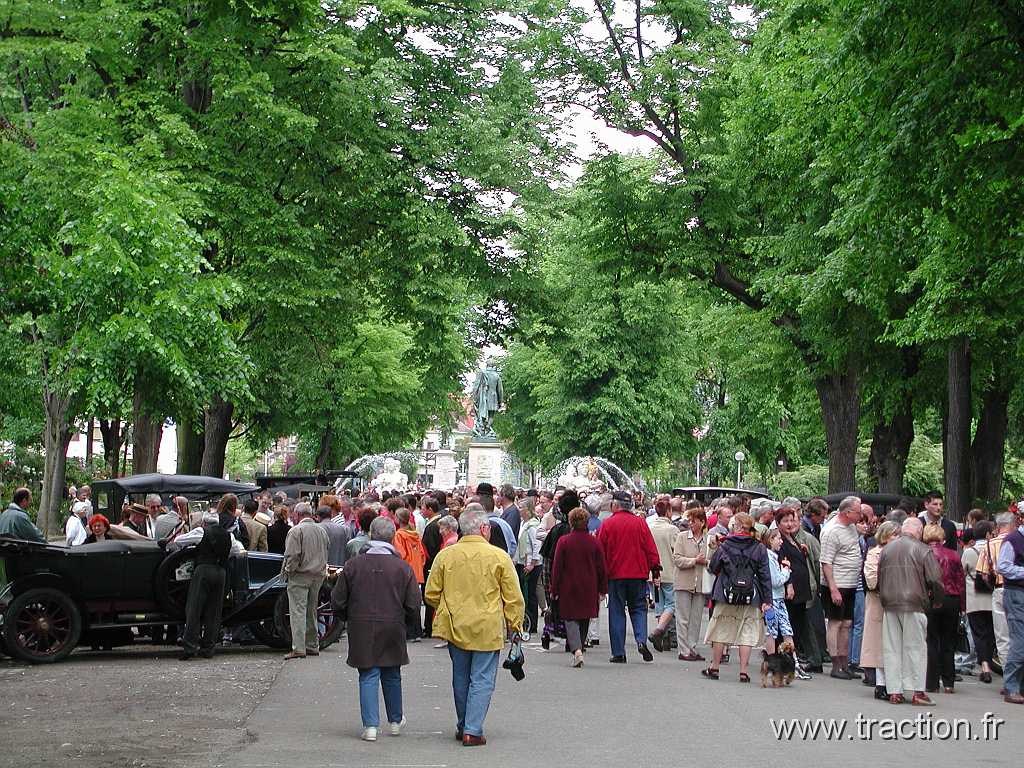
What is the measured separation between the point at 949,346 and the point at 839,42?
14.2 metres

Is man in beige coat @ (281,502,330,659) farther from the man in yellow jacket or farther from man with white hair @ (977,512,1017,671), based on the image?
man with white hair @ (977,512,1017,671)

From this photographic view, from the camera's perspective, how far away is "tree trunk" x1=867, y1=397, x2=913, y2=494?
35.7m

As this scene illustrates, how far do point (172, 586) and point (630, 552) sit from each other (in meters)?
5.36

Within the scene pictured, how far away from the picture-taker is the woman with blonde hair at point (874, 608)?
14218 mm

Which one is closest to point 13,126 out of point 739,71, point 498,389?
point 739,71

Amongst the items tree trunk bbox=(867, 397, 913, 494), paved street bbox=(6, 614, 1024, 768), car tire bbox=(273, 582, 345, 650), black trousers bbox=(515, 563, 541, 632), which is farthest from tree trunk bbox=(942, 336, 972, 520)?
car tire bbox=(273, 582, 345, 650)

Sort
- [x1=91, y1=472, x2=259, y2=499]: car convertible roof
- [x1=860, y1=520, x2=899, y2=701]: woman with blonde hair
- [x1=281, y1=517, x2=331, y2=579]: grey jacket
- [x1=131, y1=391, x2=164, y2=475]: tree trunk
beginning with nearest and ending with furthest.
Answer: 1. [x1=860, y1=520, x2=899, y2=701]: woman with blonde hair
2. [x1=281, y1=517, x2=331, y2=579]: grey jacket
3. [x1=91, y1=472, x2=259, y2=499]: car convertible roof
4. [x1=131, y1=391, x2=164, y2=475]: tree trunk

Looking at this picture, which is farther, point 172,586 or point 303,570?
point 172,586

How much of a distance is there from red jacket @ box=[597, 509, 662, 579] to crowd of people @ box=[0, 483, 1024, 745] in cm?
2

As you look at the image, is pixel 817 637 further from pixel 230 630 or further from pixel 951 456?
pixel 951 456

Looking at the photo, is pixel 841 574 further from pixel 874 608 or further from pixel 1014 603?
pixel 1014 603

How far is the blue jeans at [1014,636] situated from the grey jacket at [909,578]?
2.57 ft

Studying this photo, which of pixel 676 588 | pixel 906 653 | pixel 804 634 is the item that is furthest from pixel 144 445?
pixel 906 653

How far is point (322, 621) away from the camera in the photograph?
18.0 m
